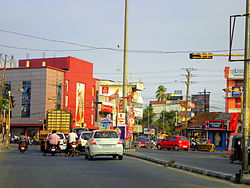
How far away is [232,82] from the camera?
69500 millimetres

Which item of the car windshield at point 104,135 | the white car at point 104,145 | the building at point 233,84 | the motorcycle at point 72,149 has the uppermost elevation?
the building at point 233,84

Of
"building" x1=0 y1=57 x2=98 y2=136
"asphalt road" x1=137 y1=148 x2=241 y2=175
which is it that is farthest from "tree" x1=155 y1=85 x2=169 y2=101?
"asphalt road" x1=137 y1=148 x2=241 y2=175

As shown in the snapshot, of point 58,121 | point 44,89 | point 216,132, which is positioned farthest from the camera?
point 44,89

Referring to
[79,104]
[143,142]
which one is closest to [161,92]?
[79,104]

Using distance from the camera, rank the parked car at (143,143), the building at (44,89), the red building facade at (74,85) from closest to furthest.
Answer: the parked car at (143,143) < the building at (44,89) < the red building facade at (74,85)

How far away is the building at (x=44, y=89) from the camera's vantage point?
278 feet

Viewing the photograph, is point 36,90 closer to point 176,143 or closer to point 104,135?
point 176,143

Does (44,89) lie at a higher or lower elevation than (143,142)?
higher

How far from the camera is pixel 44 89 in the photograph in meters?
84.1

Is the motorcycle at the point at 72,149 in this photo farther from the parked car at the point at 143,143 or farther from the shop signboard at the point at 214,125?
the shop signboard at the point at 214,125

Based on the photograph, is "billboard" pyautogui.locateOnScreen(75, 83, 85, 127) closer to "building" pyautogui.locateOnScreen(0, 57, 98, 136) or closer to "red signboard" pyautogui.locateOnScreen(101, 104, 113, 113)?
"building" pyautogui.locateOnScreen(0, 57, 98, 136)

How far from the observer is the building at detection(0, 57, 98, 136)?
84.6 m

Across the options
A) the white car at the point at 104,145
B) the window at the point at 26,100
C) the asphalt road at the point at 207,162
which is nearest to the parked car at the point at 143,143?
the asphalt road at the point at 207,162

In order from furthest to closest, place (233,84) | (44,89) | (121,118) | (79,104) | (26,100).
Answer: (79,104), (26,100), (44,89), (233,84), (121,118)
